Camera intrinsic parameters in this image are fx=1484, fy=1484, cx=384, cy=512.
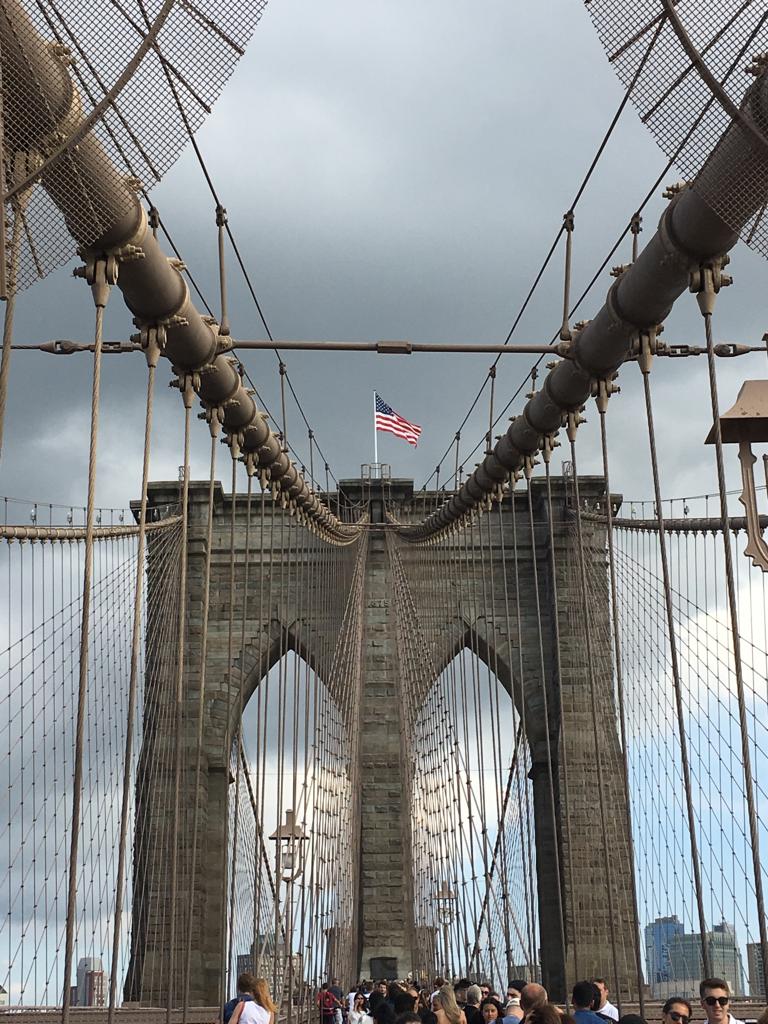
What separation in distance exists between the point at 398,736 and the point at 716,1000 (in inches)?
783

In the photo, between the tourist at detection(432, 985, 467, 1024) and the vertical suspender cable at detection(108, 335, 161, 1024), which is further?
the vertical suspender cable at detection(108, 335, 161, 1024)

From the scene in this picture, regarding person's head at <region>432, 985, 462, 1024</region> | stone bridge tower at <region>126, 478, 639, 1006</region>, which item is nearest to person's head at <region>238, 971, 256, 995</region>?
person's head at <region>432, 985, 462, 1024</region>

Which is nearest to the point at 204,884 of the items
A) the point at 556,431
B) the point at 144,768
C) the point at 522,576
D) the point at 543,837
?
the point at 144,768

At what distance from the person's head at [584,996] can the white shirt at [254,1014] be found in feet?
4.78

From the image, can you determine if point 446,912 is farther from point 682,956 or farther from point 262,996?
point 262,996

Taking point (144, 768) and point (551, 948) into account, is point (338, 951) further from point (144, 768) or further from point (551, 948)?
point (551, 948)

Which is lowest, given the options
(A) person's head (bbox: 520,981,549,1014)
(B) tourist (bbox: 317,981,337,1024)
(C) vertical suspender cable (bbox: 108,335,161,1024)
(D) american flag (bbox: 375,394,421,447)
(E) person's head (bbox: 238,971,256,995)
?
(B) tourist (bbox: 317,981,337,1024)

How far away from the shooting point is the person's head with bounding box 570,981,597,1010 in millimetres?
4570

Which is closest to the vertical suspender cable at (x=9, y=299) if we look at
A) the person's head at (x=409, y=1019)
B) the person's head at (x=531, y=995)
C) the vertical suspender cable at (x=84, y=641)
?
the vertical suspender cable at (x=84, y=641)

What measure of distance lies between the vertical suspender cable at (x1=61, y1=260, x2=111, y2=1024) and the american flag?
53.8 ft

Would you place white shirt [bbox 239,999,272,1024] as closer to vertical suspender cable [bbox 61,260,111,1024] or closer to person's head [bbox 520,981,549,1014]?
vertical suspender cable [bbox 61,260,111,1024]

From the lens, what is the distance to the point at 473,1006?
701 centimetres

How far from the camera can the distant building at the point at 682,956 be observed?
1406 cm

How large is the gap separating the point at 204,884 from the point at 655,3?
19421 mm
